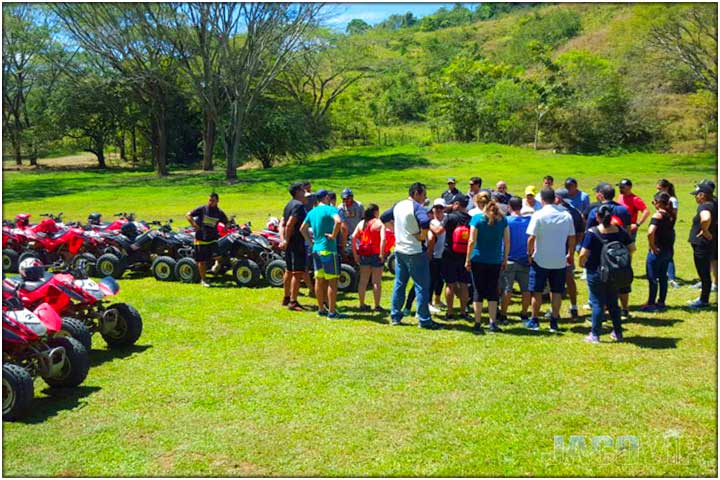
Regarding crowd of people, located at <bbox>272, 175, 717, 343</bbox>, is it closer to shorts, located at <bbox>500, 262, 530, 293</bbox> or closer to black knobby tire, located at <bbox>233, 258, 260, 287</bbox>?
shorts, located at <bbox>500, 262, 530, 293</bbox>

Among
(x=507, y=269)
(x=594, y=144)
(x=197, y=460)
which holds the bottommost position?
(x=197, y=460)

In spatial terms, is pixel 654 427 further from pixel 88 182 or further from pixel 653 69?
pixel 653 69

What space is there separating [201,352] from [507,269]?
13.2 feet

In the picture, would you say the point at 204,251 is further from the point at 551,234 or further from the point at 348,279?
the point at 551,234

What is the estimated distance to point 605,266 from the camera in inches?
312

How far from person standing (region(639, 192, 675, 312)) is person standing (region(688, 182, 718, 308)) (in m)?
0.39

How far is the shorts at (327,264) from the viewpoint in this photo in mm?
9266

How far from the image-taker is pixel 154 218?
2339 centimetres

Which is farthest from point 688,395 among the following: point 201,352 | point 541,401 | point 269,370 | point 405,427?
point 201,352

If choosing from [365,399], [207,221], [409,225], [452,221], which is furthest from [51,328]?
[207,221]

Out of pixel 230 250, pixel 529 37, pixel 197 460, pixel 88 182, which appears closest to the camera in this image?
pixel 197 460

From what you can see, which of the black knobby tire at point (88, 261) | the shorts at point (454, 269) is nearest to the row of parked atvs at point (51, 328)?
the shorts at point (454, 269)

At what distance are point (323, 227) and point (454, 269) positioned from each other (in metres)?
1.79

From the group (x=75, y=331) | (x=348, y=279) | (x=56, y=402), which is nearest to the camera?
(x=56, y=402)
